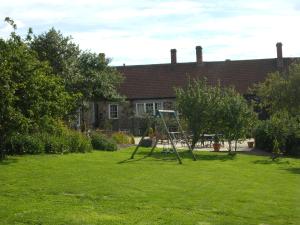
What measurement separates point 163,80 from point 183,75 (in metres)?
2.07

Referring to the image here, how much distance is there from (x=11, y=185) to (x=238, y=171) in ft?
26.2

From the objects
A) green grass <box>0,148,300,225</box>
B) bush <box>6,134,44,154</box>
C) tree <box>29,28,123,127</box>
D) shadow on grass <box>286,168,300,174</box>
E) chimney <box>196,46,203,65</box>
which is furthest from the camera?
chimney <box>196,46,203,65</box>

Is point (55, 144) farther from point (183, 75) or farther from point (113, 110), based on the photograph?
point (183, 75)

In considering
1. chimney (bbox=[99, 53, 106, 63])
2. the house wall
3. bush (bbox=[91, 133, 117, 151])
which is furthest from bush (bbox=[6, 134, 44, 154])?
the house wall

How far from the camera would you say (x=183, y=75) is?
50875mm

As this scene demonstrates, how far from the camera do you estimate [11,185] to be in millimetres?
11359

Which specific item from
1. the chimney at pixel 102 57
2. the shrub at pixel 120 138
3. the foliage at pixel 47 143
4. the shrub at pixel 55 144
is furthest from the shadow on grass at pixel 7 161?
the chimney at pixel 102 57

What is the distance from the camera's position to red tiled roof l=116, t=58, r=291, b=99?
4941 cm

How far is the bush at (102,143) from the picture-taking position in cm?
2324

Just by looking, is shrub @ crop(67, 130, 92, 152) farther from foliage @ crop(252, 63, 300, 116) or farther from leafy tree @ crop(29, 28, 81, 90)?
foliage @ crop(252, 63, 300, 116)

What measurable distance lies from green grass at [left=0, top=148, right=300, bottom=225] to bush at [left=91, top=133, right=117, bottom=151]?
18.4ft

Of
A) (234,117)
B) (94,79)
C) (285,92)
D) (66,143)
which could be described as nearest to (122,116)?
(94,79)

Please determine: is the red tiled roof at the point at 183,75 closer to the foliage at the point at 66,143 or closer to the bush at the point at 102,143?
the bush at the point at 102,143

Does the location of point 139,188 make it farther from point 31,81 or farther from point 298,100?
point 298,100
